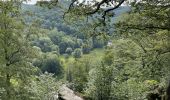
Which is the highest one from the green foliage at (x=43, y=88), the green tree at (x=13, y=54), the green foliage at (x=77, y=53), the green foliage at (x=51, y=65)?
the green tree at (x=13, y=54)

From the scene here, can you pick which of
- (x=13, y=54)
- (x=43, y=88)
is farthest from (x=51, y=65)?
(x=13, y=54)

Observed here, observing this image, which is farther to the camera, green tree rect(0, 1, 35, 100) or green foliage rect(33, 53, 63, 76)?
green foliage rect(33, 53, 63, 76)

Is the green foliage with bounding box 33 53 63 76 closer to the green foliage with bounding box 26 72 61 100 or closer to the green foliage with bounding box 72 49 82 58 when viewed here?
the green foliage with bounding box 72 49 82 58

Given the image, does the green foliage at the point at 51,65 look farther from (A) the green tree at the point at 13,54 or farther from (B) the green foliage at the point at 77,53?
(A) the green tree at the point at 13,54

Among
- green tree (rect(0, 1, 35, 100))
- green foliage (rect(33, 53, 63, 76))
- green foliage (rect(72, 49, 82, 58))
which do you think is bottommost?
green foliage (rect(72, 49, 82, 58))

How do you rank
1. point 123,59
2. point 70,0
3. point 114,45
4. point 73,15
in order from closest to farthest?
1. point 70,0
2. point 73,15
3. point 123,59
4. point 114,45

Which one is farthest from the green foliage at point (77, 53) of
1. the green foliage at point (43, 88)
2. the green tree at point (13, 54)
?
the green tree at point (13, 54)

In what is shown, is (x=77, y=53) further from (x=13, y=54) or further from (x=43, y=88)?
(x=13, y=54)

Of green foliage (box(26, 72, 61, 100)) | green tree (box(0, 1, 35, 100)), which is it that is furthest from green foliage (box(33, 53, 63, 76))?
green tree (box(0, 1, 35, 100))

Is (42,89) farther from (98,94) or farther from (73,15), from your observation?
(73,15)

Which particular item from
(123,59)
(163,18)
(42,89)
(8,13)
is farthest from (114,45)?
(163,18)

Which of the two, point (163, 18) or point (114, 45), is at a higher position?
point (163, 18)

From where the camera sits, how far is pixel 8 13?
93.8ft

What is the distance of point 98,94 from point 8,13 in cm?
1004
